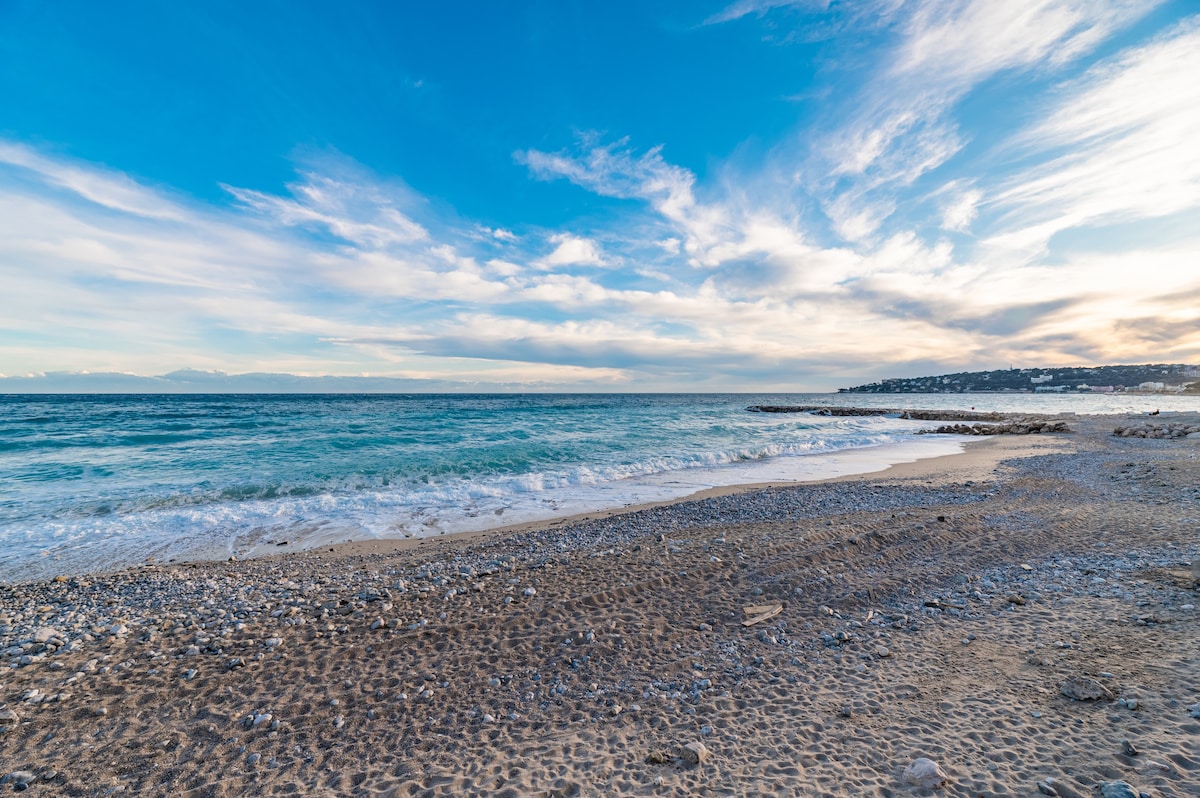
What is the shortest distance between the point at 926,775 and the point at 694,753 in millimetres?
1385

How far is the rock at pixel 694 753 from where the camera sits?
10.6ft

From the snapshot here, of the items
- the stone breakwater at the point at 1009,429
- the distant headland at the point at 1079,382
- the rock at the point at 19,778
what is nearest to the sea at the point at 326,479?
the rock at the point at 19,778

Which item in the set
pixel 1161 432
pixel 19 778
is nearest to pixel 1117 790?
pixel 19 778

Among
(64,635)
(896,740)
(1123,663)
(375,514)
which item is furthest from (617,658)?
(375,514)

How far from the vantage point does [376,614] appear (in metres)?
5.61

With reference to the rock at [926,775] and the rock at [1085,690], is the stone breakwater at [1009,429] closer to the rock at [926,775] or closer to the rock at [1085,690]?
the rock at [1085,690]

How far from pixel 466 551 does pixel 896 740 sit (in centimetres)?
670

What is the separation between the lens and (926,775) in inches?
115

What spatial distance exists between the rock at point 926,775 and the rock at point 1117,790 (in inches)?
29.6

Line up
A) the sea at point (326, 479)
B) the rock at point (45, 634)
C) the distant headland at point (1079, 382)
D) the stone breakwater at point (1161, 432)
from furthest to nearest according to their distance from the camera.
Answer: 1. the distant headland at point (1079, 382)
2. the stone breakwater at point (1161, 432)
3. the sea at point (326, 479)
4. the rock at point (45, 634)

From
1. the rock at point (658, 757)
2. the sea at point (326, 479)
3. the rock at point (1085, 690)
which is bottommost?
the sea at point (326, 479)

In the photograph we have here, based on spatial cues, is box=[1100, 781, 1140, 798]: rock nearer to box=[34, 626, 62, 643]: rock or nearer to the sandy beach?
the sandy beach

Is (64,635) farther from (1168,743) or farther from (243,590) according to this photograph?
(1168,743)

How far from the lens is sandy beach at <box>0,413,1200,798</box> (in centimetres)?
319
